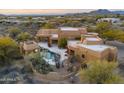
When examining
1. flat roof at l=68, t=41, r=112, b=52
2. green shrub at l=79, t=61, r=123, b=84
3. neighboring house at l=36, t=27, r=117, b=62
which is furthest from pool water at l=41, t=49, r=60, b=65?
green shrub at l=79, t=61, r=123, b=84

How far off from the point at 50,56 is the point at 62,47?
196 millimetres

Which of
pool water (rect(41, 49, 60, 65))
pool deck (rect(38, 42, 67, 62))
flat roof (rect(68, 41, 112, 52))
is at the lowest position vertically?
pool water (rect(41, 49, 60, 65))

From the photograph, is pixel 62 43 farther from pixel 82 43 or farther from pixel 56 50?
pixel 82 43

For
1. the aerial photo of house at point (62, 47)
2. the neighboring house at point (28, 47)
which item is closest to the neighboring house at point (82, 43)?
the aerial photo of house at point (62, 47)

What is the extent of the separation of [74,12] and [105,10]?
397 millimetres

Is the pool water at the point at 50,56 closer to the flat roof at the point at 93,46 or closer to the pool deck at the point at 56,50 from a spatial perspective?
the pool deck at the point at 56,50

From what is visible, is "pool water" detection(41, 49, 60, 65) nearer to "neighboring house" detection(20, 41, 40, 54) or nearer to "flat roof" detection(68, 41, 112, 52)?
"neighboring house" detection(20, 41, 40, 54)

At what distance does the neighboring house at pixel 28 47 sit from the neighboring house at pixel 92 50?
0.44 metres

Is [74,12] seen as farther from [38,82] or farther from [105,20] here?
[38,82]

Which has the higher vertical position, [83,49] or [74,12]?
[74,12]

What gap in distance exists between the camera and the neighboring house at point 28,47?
3203 mm

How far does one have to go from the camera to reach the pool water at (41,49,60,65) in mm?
3209
